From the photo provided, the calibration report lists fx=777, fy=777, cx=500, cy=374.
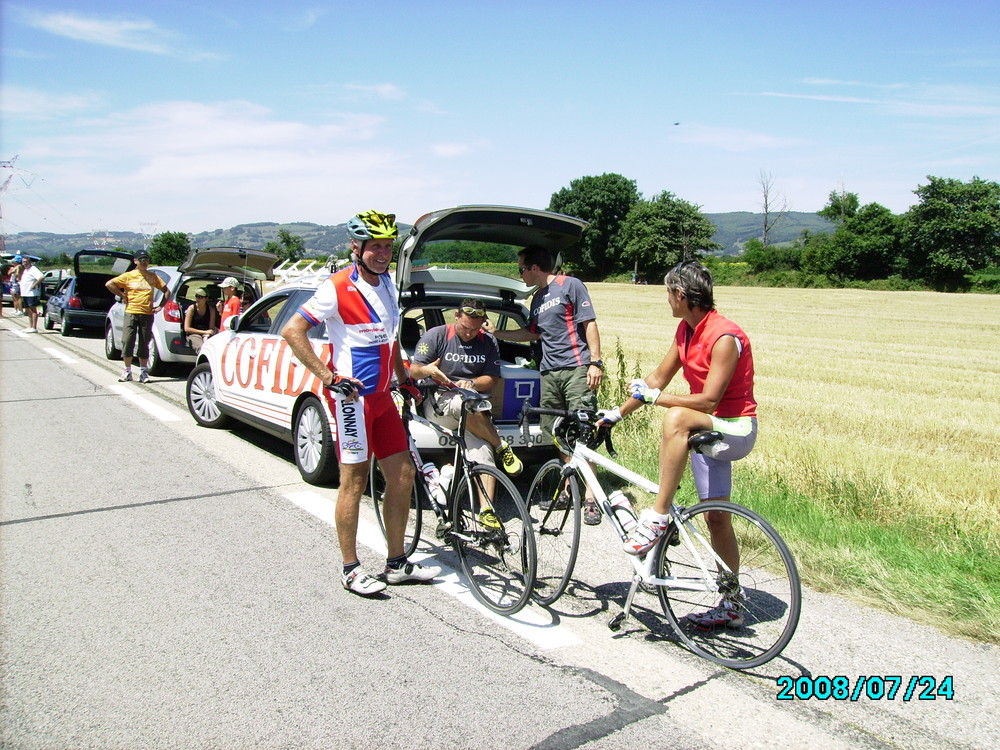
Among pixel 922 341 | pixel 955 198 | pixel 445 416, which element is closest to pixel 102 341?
pixel 445 416

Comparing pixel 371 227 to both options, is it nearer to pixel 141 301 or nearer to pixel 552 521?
pixel 552 521

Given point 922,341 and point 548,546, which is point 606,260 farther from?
point 548,546

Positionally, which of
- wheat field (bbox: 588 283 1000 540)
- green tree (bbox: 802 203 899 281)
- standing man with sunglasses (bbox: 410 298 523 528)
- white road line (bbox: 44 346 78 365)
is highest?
green tree (bbox: 802 203 899 281)

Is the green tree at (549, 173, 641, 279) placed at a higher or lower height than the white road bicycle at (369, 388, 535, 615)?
higher

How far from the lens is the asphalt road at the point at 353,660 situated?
3102mm

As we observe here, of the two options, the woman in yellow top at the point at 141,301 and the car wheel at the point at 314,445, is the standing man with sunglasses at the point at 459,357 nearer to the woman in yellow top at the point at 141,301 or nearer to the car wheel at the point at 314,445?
the car wheel at the point at 314,445

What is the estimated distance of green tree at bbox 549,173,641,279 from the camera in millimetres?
87438

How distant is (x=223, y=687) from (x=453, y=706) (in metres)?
1.03

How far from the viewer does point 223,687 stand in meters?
3.41

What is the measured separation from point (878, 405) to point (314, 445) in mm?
8921

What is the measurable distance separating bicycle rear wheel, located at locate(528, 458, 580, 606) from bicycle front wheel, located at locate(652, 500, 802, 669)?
0.57 m

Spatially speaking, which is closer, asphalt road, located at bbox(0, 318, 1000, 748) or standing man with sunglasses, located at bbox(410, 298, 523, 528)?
asphalt road, located at bbox(0, 318, 1000, 748)

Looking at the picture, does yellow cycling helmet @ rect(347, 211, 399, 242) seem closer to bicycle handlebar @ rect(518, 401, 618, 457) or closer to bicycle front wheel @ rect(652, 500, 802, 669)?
bicycle handlebar @ rect(518, 401, 618, 457)
